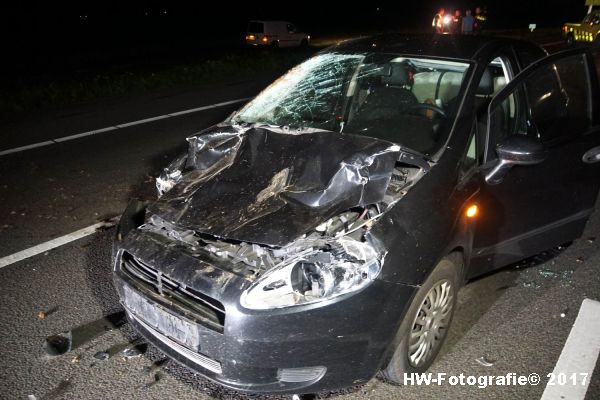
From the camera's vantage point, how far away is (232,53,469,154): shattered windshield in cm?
323

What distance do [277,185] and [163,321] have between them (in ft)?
3.02

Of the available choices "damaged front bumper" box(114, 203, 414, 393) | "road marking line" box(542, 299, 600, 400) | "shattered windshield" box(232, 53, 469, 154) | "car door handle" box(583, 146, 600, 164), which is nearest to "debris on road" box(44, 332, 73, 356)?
"damaged front bumper" box(114, 203, 414, 393)

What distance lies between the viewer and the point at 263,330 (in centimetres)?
223

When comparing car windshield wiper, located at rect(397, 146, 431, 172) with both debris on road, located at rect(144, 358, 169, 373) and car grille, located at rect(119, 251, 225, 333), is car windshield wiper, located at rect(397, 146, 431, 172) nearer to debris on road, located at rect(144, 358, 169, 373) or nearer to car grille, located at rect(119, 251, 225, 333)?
car grille, located at rect(119, 251, 225, 333)

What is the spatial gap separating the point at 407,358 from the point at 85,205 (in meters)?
3.65

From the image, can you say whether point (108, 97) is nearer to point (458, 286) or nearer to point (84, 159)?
point (84, 159)

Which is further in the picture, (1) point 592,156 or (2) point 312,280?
(1) point 592,156

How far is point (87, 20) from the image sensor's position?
112 ft

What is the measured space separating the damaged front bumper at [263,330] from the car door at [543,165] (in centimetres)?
105

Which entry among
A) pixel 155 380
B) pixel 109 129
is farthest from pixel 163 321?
pixel 109 129

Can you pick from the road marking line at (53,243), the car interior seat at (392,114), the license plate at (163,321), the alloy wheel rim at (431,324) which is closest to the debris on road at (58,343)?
the license plate at (163,321)

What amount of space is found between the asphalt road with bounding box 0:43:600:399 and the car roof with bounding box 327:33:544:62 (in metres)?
1.61

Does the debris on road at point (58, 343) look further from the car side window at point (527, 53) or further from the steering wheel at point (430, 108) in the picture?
the car side window at point (527, 53)

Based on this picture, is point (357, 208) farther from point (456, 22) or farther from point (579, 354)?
point (456, 22)
